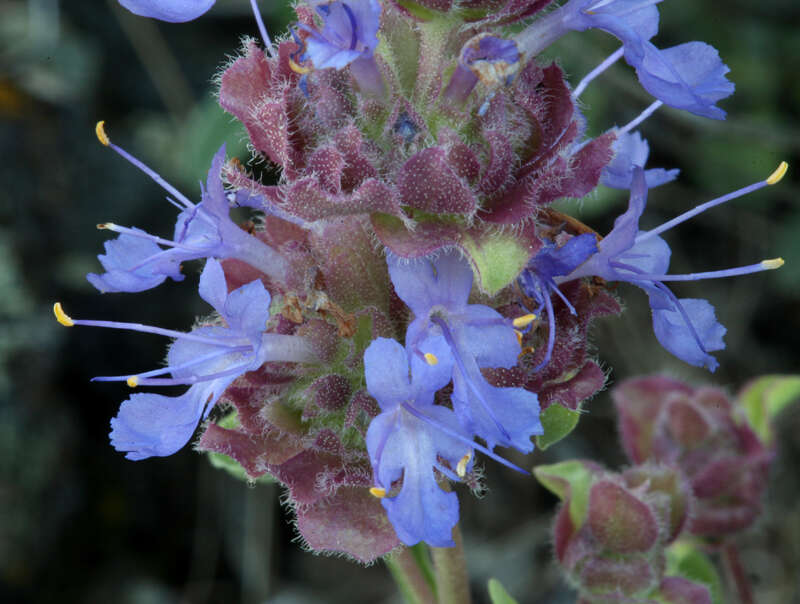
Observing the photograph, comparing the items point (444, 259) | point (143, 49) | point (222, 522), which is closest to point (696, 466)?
point (444, 259)

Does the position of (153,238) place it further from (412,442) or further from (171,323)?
(171,323)

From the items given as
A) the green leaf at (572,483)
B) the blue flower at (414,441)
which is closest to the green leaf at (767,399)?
the green leaf at (572,483)

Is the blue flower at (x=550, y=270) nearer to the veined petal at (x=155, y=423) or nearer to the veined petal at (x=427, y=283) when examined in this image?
the veined petal at (x=427, y=283)

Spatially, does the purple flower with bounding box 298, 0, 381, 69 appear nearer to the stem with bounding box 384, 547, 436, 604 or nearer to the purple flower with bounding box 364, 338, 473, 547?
the purple flower with bounding box 364, 338, 473, 547

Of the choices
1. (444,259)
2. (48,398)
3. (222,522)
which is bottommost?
(222,522)

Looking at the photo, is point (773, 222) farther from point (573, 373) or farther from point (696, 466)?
point (573, 373)

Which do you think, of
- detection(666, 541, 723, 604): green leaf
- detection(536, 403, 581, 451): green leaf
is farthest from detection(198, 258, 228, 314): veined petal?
detection(666, 541, 723, 604): green leaf
